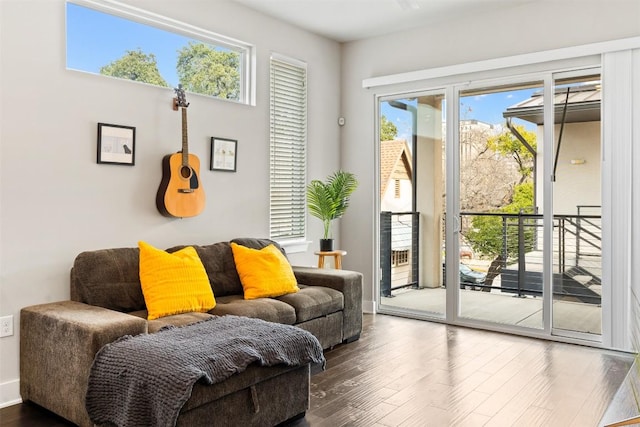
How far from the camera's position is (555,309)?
4.55 meters

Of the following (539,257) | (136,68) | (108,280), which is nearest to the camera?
(108,280)

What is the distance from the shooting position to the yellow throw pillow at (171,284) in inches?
129

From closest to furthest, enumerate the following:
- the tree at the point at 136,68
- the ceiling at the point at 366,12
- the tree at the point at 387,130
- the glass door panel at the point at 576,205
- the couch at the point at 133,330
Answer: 1. the couch at the point at 133,330
2. the tree at the point at 136,68
3. the glass door panel at the point at 576,205
4. the ceiling at the point at 366,12
5. the tree at the point at 387,130

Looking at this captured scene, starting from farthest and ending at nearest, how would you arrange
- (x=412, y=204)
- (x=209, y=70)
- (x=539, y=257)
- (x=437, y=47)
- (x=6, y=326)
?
(x=412, y=204) → (x=437, y=47) → (x=539, y=257) → (x=209, y=70) → (x=6, y=326)

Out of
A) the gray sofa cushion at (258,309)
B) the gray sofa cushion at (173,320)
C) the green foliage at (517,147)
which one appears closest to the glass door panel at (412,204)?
the green foliage at (517,147)

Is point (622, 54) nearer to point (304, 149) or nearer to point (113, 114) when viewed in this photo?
point (304, 149)

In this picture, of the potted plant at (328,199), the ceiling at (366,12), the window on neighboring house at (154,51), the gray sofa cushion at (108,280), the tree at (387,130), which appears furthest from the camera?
the tree at (387,130)

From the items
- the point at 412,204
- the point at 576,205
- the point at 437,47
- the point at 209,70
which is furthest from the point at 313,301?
the point at 437,47

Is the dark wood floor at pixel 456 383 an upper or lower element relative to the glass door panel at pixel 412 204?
lower

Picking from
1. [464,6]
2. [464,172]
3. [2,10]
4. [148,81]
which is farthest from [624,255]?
[2,10]

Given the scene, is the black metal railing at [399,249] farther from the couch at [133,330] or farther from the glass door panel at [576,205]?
the couch at [133,330]

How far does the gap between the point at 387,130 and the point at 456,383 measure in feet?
9.65

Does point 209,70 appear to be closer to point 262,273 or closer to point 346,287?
point 262,273

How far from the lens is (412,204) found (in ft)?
17.8
